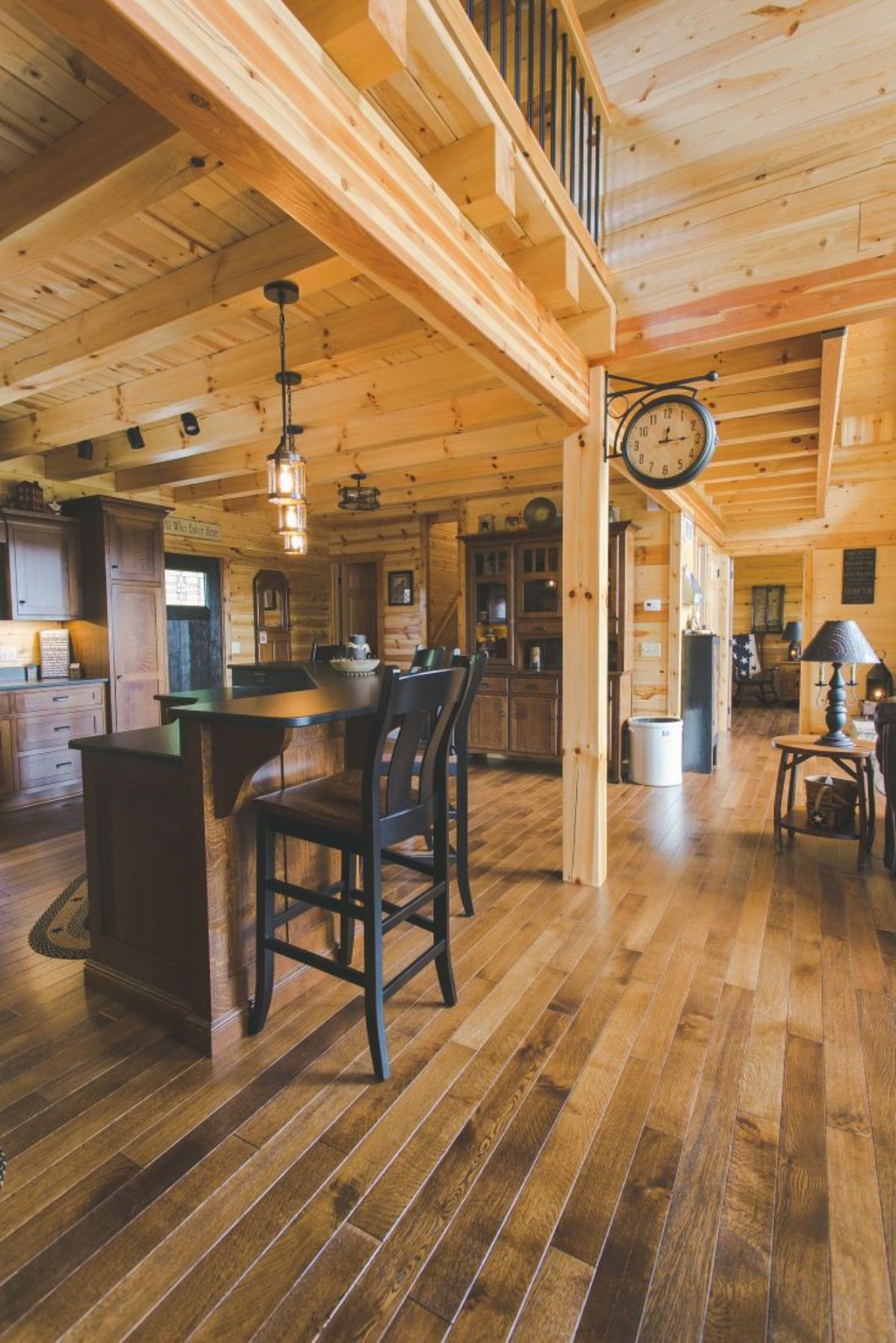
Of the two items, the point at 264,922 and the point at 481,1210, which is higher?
the point at 264,922

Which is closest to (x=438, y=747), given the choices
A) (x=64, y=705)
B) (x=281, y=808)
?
(x=281, y=808)

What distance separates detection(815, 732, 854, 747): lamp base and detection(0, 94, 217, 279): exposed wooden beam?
3.79 metres

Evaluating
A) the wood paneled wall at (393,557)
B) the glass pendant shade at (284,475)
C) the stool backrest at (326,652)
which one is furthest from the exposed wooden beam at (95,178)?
the wood paneled wall at (393,557)

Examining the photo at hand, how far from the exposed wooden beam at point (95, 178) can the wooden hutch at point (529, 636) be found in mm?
4295

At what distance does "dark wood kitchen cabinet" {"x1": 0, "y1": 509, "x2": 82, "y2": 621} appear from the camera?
4762 millimetres

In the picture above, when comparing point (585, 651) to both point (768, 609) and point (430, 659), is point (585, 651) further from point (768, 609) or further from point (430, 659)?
point (768, 609)

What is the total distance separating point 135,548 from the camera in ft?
17.7

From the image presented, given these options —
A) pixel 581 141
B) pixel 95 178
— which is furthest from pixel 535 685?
pixel 95 178

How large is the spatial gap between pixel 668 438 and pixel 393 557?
5303 mm

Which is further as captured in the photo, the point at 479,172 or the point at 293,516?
the point at 293,516

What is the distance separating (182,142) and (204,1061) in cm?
268

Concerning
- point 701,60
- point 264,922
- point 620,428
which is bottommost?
point 264,922

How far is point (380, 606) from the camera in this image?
8023mm

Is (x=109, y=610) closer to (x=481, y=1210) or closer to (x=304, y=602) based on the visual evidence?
(x=304, y=602)
